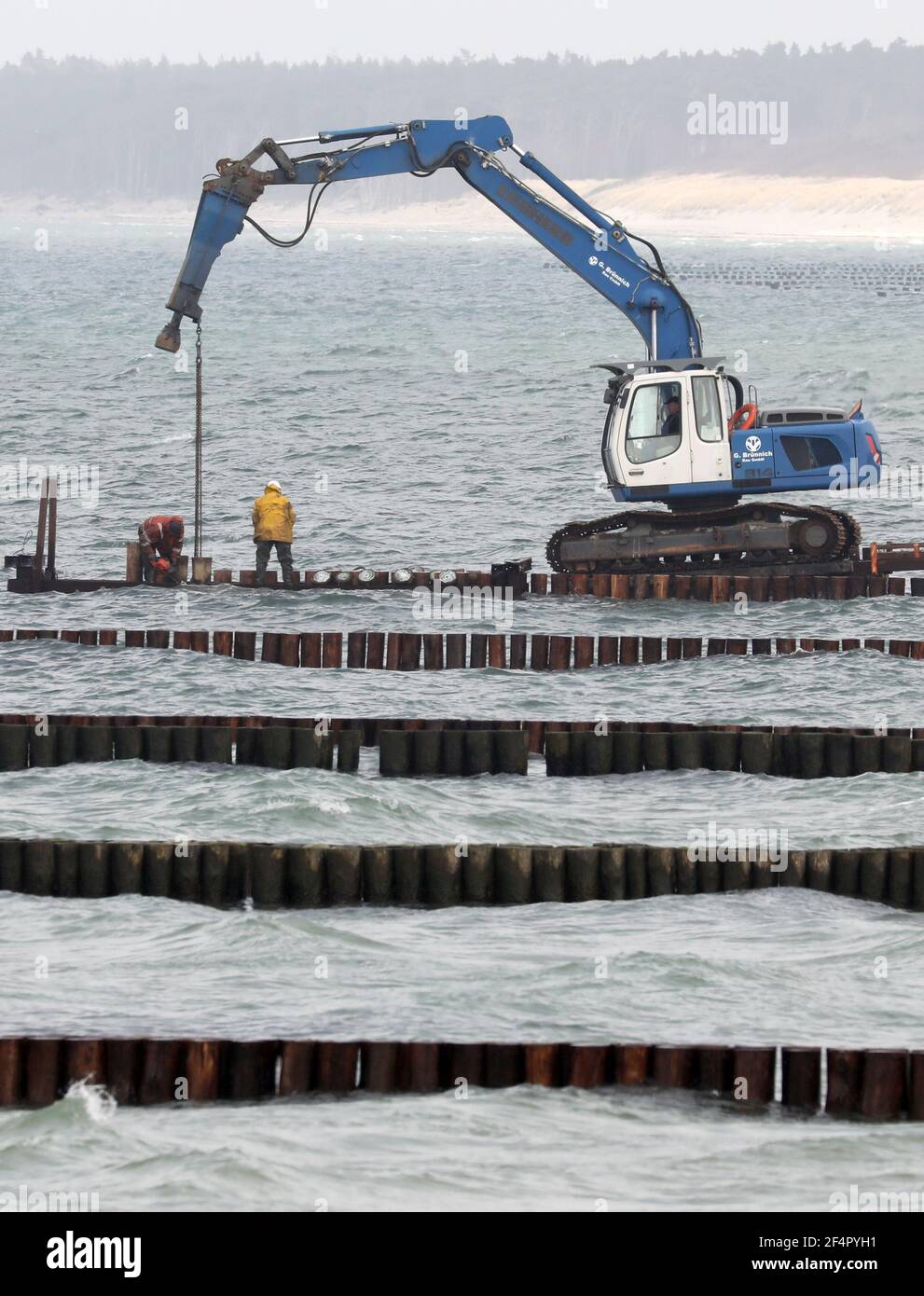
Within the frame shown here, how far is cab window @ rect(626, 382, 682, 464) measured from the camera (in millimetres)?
27625

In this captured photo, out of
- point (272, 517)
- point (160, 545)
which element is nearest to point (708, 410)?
point (272, 517)

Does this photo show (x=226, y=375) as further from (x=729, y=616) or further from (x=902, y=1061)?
(x=902, y=1061)

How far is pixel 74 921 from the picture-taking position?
1402cm

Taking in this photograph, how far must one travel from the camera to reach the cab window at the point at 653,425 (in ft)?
90.6

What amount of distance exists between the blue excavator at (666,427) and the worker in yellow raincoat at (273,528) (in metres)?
3.56

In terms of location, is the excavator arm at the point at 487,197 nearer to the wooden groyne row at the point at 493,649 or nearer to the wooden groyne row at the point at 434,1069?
the wooden groyne row at the point at 493,649

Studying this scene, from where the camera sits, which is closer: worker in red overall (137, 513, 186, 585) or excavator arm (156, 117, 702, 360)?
excavator arm (156, 117, 702, 360)

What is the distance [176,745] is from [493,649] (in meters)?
6.04

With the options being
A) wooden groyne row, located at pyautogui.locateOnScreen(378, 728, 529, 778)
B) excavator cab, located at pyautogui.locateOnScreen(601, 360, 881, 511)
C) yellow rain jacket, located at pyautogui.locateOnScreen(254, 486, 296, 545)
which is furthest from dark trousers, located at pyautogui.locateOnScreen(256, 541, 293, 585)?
wooden groyne row, located at pyautogui.locateOnScreen(378, 728, 529, 778)

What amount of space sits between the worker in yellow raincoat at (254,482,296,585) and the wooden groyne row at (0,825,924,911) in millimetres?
13827

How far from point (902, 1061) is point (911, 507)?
104 feet

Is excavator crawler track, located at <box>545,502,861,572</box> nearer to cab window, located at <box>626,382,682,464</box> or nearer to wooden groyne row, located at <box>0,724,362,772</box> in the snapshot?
cab window, located at <box>626,382,682,464</box>
